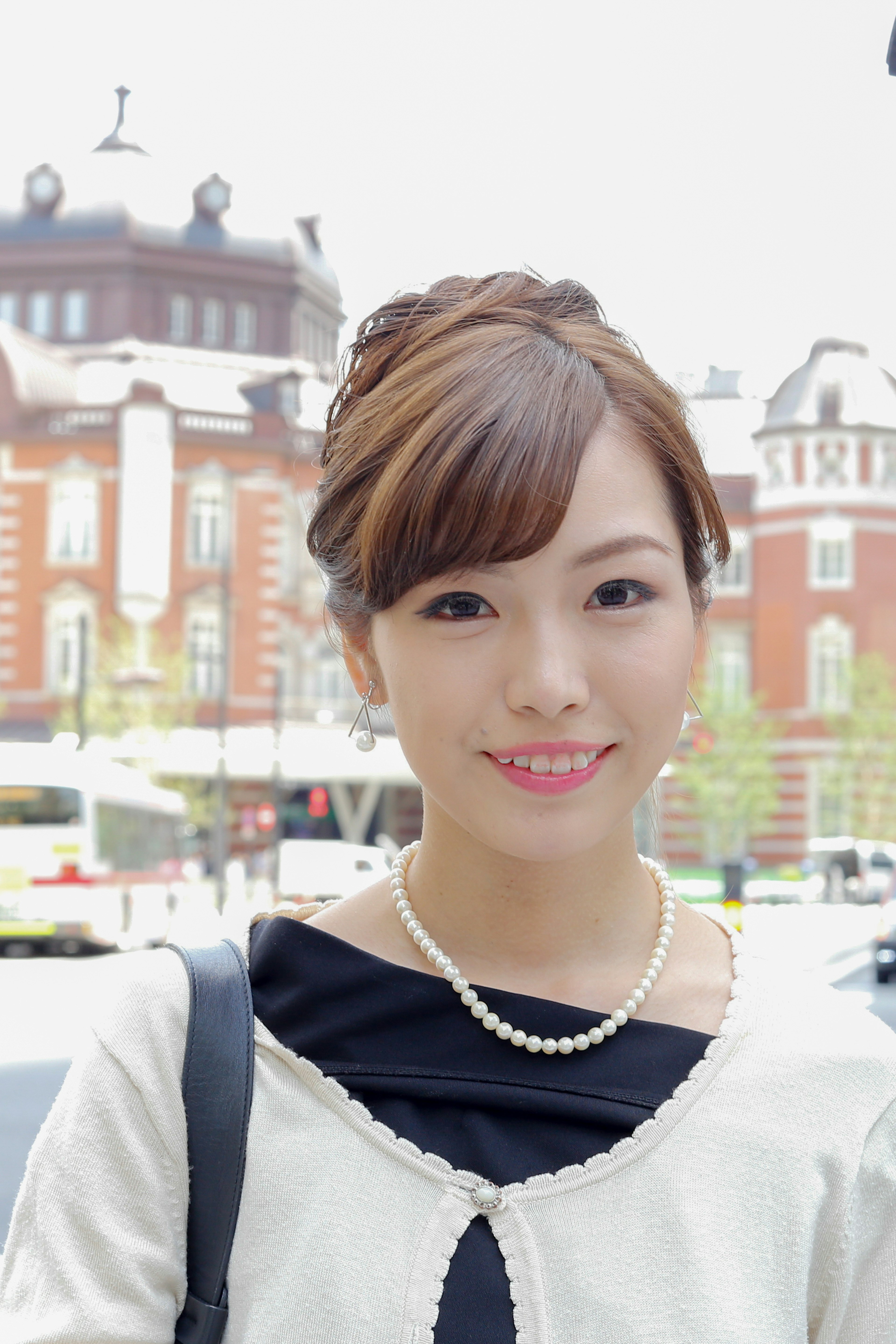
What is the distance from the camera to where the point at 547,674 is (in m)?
1.48

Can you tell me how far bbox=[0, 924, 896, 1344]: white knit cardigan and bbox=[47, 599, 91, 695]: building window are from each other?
148ft

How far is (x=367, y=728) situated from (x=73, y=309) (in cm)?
5245

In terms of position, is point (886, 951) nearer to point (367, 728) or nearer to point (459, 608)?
point (367, 728)

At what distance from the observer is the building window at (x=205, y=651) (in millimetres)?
45875

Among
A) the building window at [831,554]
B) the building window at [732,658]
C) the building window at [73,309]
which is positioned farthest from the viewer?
the building window at [73,309]

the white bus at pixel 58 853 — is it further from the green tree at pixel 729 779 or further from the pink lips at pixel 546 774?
the green tree at pixel 729 779

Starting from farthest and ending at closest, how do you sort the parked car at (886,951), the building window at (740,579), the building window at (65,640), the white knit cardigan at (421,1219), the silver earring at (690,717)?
the building window at (740,579), the building window at (65,640), the parked car at (886,951), the silver earring at (690,717), the white knit cardigan at (421,1219)

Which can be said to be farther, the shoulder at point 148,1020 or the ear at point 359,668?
the ear at point 359,668

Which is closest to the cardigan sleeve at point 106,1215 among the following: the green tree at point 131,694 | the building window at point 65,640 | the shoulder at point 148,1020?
the shoulder at point 148,1020

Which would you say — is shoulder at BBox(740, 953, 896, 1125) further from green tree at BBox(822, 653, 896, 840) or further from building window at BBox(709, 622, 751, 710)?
building window at BBox(709, 622, 751, 710)

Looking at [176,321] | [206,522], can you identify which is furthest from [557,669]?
[176,321]

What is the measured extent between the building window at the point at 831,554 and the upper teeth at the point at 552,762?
48.8 meters

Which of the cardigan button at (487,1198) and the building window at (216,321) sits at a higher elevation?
the building window at (216,321)

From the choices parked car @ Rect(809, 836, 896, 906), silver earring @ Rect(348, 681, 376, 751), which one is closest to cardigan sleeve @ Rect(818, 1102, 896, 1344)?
silver earring @ Rect(348, 681, 376, 751)
